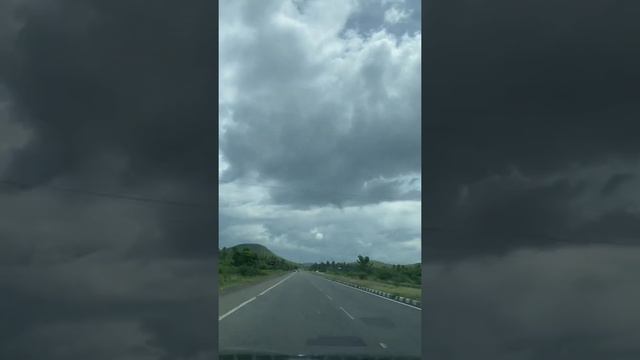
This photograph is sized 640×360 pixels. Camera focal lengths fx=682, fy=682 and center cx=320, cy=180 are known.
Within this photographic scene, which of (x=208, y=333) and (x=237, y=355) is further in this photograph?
(x=237, y=355)

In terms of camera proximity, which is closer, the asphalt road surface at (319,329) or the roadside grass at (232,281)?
the asphalt road surface at (319,329)

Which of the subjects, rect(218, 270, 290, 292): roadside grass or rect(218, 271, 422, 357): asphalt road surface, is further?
rect(218, 270, 290, 292): roadside grass

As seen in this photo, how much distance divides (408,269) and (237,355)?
69222 mm

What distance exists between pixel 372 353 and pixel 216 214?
7530 millimetres

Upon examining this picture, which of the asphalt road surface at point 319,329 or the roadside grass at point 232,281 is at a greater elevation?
the asphalt road surface at point 319,329

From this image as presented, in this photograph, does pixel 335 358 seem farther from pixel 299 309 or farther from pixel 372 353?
pixel 299 309

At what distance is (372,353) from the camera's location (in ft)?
56.3

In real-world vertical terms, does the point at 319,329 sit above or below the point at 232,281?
above

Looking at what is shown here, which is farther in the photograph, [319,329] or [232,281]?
[232,281]

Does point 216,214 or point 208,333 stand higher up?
point 216,214

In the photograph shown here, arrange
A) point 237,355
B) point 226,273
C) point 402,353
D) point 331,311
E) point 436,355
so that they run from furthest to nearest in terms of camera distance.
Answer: point 226,273 < point 331,311 < point 402,353 < point 237,355 < point 436,355

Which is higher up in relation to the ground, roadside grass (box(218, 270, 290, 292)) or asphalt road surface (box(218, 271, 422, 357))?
asphalt road surface (box(218, 271, 422, 357))

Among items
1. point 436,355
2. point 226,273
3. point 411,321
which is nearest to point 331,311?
point 411,321

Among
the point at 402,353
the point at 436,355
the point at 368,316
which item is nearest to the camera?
the point at 436,355
